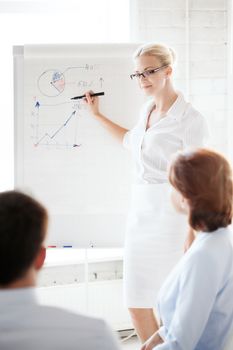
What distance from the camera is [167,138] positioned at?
2.34 m

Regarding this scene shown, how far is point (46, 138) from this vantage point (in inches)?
99.4

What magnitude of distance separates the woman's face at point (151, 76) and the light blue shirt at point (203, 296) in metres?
→ 1.09

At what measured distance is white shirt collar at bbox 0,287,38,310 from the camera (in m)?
0.94

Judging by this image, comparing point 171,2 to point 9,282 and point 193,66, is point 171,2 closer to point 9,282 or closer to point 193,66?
point 193,66

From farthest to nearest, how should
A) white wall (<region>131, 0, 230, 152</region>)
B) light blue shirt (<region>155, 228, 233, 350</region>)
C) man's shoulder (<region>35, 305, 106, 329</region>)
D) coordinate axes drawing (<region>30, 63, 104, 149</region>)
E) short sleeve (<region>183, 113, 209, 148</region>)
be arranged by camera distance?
white wall (<region>131, 0, 230, 152</region>) < coordinate axes drawing (<region>30, 63, 104, 149</region>) < short sleeve (<region>183, 113, 209, 148</region>) < light blue shirt (<region>155, 228, 233, 350</region>) < man's shoulder (<region>35, 305, 106, 329</region>)

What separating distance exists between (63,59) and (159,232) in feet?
3.05

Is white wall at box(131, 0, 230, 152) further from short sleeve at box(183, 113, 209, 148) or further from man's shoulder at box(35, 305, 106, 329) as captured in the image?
man's shoulder at box(35, 305, 106, 329)

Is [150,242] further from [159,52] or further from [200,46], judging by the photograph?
[200,46]

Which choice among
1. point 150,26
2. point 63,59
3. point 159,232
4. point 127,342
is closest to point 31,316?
point 159,232

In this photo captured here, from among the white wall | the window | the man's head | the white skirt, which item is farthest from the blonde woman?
the man's head

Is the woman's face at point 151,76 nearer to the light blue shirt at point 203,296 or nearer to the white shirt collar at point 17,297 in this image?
the light blue shirt at point 203,296

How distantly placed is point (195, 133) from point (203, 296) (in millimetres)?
1095

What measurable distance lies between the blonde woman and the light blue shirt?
89 cm

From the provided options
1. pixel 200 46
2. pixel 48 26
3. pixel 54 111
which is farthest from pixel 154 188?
pixel 48 26
